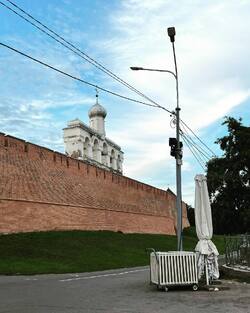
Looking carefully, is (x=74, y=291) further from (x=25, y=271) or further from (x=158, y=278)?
(x=25, y=271)

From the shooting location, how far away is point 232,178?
46.5 meters

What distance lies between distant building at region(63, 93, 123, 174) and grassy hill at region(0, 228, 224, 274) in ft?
141

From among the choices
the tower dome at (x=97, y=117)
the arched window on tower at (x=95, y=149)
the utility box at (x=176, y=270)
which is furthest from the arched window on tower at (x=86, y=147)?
the utility box at (x=176, y=270)

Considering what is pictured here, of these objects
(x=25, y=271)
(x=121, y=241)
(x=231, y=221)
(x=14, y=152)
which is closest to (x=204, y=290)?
(x=25, y=271)

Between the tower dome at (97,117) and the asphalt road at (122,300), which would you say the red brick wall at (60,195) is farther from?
the tower dome at (97,117)

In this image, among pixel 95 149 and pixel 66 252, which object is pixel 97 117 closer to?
pixel 95 149

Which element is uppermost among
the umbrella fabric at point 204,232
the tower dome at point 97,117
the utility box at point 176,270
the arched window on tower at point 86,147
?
the tower dome at point 97,117

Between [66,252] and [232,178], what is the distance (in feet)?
66.2

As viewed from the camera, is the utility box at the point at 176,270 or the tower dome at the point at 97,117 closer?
the utility box at the point at 176,270

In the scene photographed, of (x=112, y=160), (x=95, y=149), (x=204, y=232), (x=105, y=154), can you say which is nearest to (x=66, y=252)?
(x=204, y=232)

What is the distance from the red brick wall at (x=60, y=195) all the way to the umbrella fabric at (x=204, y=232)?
20486mm

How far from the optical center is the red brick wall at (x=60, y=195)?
Result: 116ft

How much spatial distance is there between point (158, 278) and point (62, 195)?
2853 cm

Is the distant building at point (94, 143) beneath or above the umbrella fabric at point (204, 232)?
above
